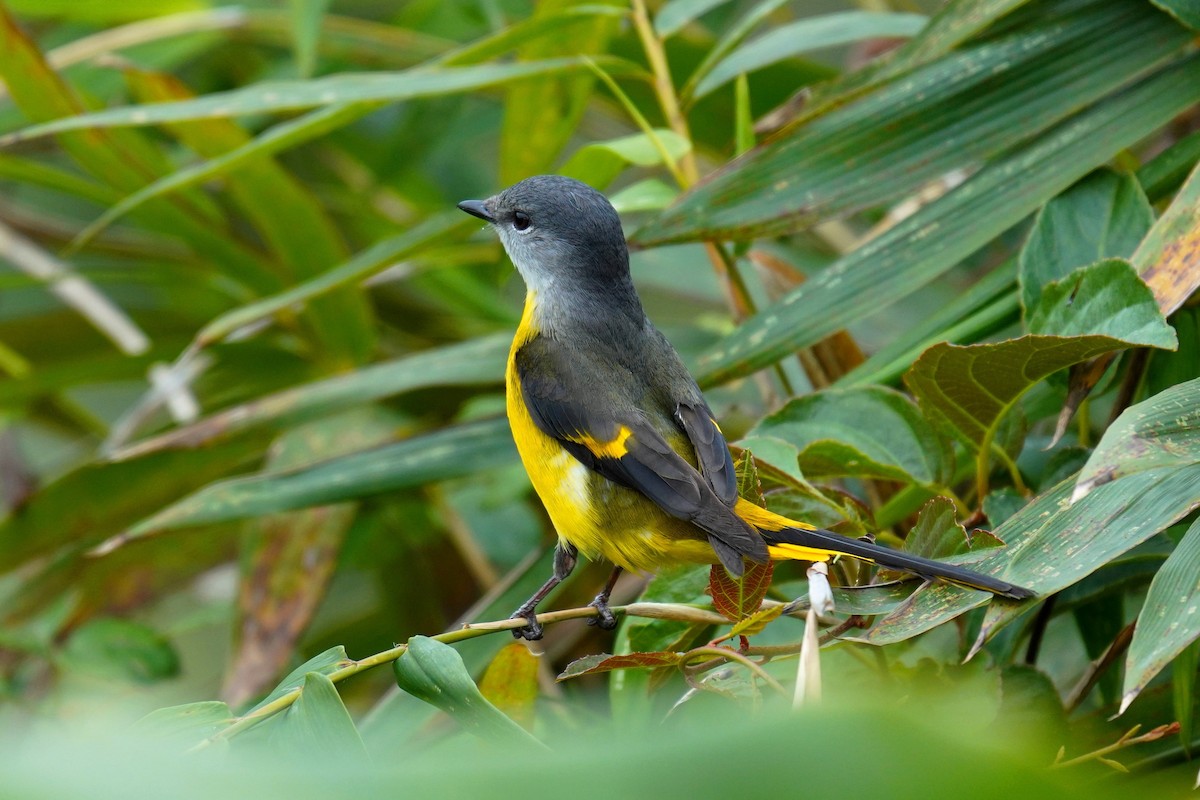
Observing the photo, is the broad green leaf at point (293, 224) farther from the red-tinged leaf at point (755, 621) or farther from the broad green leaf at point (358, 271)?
the red-tinged leaf at point (755, 621)

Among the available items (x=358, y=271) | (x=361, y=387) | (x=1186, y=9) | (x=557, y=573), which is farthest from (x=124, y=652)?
(x=1186, y=9)

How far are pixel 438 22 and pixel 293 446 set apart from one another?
1446mm

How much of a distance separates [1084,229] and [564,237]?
80 cm

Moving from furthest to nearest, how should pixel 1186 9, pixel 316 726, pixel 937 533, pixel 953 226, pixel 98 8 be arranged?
pixel 98 8, pixel 953 226, pixel 1186 9, pixel 937 533, pixel 316 726

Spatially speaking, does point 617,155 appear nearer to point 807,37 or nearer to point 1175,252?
point 807,37

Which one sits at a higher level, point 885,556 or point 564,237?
point 564,237

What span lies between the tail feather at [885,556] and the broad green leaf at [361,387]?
953 mm

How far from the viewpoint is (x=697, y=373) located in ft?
5.65

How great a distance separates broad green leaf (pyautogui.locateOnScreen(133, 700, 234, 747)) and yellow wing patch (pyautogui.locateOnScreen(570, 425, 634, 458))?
2.14 ft

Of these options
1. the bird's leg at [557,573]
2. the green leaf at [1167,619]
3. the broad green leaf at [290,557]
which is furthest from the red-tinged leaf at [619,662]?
the broad green leaf at [290,557]

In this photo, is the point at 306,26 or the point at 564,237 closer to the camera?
the point at 564,237

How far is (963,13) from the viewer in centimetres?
170

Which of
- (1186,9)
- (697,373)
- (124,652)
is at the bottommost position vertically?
(124,652)

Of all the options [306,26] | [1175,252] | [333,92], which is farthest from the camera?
[306,26]
